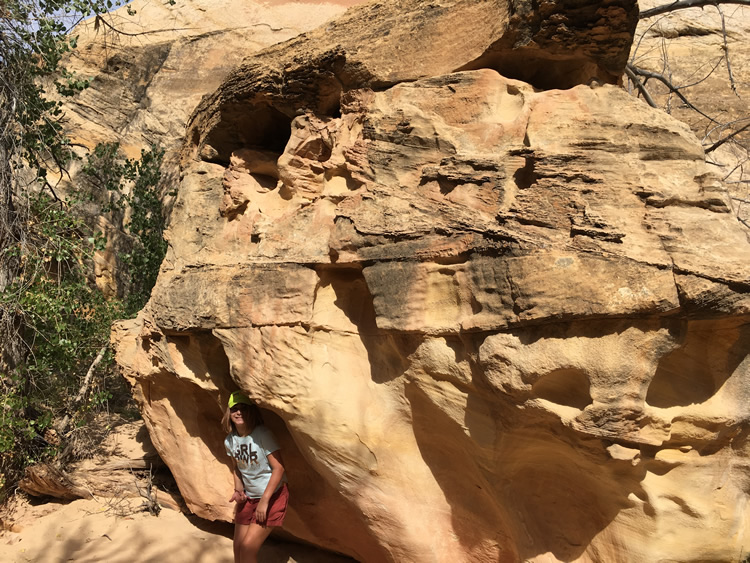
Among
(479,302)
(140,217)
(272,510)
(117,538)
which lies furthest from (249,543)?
(140,217)

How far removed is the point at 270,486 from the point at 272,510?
0.15m

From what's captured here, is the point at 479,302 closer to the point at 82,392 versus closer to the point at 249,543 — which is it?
the point at 249,543

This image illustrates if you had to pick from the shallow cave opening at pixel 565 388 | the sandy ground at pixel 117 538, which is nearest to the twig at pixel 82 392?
the sandy ground at pixel 117 538

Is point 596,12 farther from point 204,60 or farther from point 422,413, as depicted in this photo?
point 204,60

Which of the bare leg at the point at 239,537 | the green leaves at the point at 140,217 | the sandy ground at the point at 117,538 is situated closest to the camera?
the bare leg at the point at 239,537

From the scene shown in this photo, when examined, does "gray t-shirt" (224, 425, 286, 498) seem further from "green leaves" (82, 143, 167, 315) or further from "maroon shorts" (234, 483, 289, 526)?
"green leaves" (82, 143, 167, 315)

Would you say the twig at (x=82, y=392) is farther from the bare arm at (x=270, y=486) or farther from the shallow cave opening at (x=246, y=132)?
the bare arm at (x=270, y=486)

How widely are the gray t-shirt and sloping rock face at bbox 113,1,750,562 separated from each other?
325 mm

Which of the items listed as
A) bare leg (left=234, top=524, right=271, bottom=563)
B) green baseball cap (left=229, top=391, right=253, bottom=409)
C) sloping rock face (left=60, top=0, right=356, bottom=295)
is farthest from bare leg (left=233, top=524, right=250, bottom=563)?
sloping rock face (left=60, top=0, right=356, bottom=295)

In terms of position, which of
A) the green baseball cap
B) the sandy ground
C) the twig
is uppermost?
the green baseball cap

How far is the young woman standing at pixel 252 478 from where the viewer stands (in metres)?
3.06

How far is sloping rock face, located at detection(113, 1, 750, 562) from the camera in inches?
85.7

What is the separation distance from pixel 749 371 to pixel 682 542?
713mm

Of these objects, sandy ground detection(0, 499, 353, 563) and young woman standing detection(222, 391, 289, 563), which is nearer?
young woman standing detection(222, 391, 289, 563)
